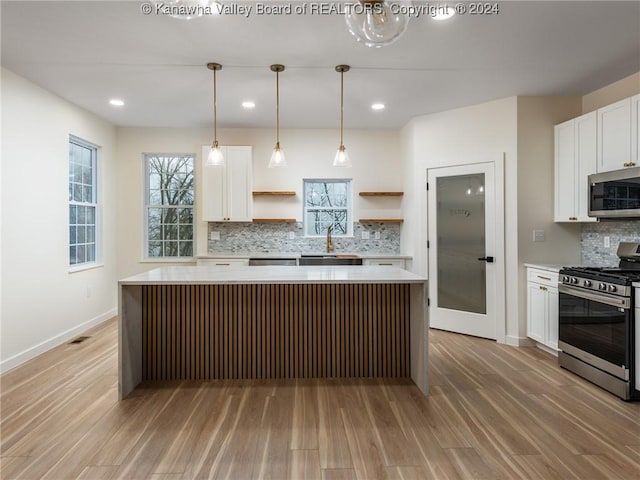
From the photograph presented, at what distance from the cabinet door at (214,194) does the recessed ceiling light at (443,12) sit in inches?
136

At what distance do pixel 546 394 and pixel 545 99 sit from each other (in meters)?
3.03

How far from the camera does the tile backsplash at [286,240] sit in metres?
5.70

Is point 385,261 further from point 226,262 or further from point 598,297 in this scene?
point 598,297

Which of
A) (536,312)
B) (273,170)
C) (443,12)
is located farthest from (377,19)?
(273,170)

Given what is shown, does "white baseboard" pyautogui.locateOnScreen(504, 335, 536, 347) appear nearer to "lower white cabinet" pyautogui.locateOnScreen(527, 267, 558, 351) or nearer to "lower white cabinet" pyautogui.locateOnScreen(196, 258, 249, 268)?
"lower white cabinet" pyautogui.locateOnScreen(527, 267, 558, 351)

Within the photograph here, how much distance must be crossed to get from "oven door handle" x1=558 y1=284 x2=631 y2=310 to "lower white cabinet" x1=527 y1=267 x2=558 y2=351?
302 millimetres

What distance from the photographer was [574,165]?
3.93 m

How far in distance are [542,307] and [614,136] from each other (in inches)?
65.2

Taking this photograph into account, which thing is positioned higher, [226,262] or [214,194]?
[214,194]

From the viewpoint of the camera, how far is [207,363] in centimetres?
329

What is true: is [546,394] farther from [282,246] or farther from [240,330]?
[282,246]

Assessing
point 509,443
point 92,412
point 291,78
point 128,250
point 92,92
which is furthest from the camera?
point 128,250

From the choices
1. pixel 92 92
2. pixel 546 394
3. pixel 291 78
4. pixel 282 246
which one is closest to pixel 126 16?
pixel 291 78

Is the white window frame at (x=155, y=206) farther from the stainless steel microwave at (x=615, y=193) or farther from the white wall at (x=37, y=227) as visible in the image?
the stainless steel microwave at (x=615, y=193)
